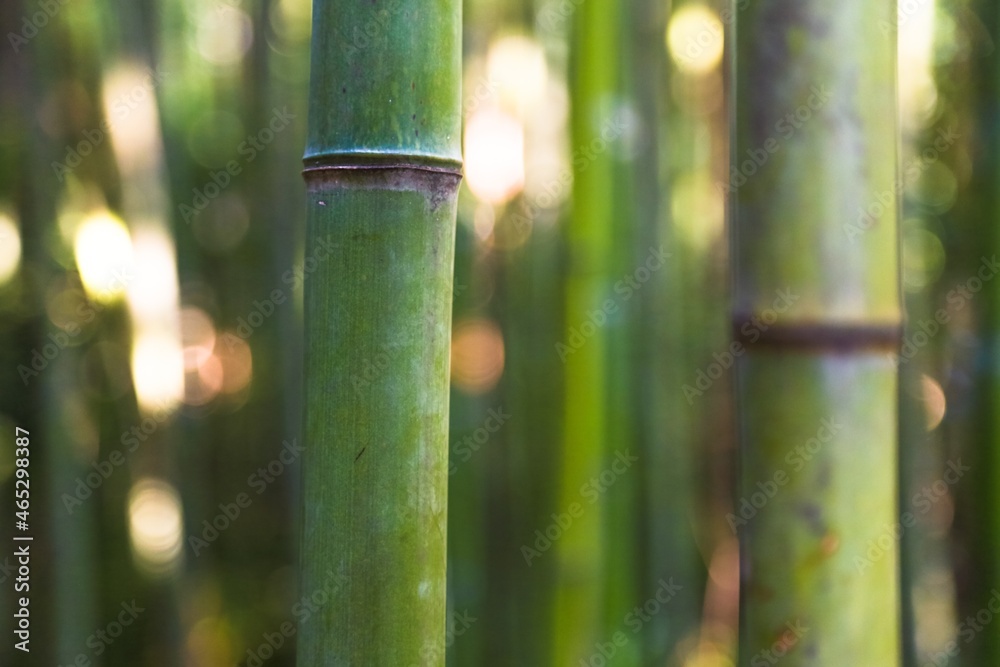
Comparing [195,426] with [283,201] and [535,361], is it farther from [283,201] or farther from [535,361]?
[535,361]

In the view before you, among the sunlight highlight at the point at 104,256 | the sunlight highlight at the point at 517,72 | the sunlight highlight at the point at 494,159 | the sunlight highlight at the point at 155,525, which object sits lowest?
the sunlight highlight at the point at 155,525

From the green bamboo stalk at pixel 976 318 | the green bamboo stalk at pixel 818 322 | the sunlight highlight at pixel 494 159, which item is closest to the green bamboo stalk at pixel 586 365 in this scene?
the sunlight highlight at pixel 494 159

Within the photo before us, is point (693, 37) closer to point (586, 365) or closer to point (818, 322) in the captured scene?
point (586, 365)

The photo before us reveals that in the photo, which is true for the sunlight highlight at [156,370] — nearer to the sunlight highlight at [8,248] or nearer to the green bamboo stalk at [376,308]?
the sunlight highlight at [8,248]

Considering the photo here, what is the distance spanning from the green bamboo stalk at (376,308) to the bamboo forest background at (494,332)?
0.81m

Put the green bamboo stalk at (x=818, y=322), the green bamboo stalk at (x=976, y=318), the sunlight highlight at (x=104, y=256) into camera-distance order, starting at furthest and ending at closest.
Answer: the sunlight highlight at (x=104, y=256) → the green bamboo stalk at (x=976, y=318) → the green bamboo stalk at (x=818, y=322)

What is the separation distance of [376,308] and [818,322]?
0.80 ft

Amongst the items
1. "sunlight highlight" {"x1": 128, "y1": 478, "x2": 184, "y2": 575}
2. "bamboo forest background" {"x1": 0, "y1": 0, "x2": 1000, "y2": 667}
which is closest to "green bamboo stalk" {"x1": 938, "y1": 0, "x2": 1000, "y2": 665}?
"bamboo forest background" {"x1": 0, "y1": 0, "x2": 1000, "y2": 667}

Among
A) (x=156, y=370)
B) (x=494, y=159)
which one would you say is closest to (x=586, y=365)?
(x=494, y=159)

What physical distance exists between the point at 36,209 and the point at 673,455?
1.05 meters

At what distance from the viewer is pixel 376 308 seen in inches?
20.0

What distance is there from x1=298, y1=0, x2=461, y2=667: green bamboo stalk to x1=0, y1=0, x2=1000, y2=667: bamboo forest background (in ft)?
2.65

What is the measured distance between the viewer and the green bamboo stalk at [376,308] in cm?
50

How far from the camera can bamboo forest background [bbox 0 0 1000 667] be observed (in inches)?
51.7
